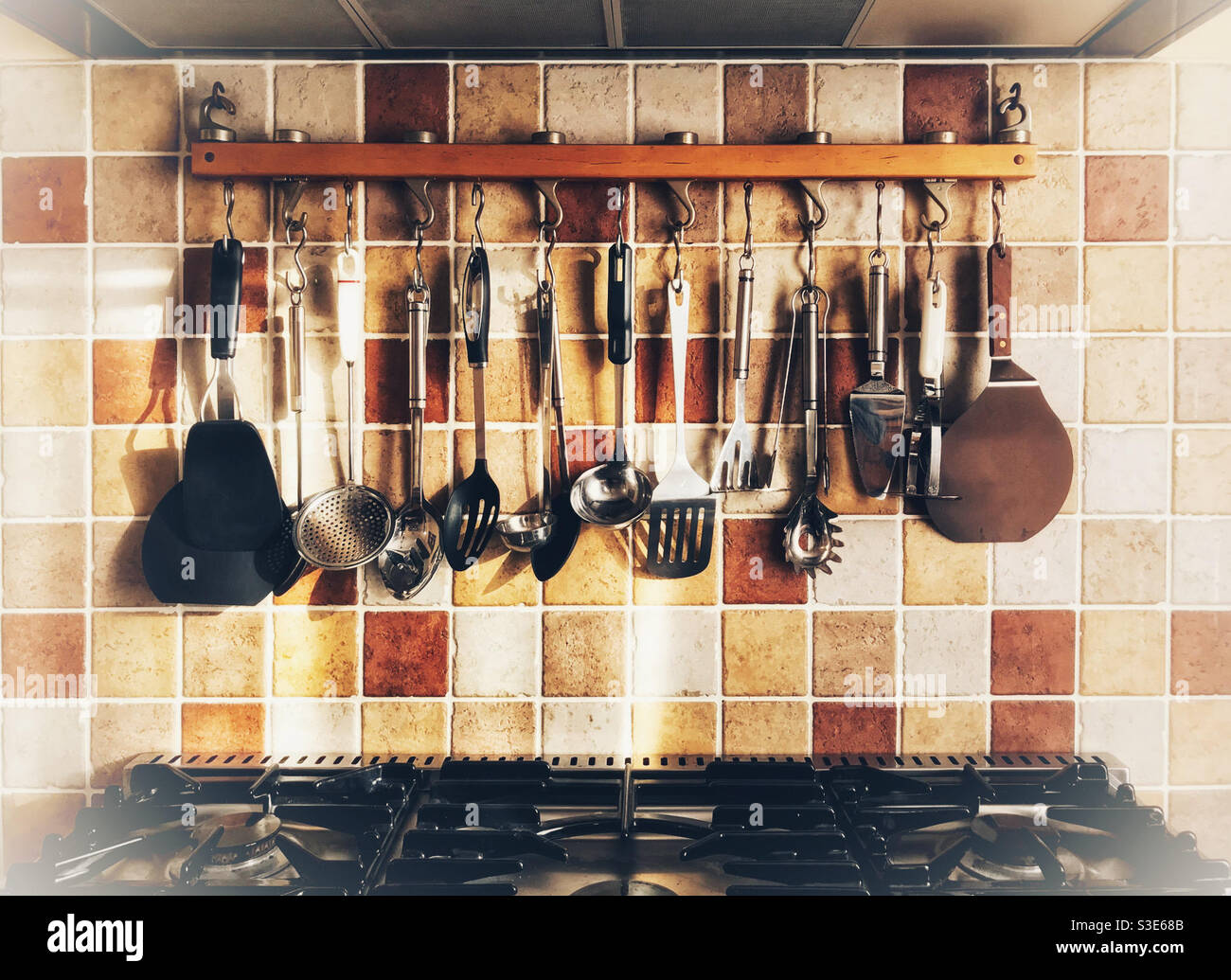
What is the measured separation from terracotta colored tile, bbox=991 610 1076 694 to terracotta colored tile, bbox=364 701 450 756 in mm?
678

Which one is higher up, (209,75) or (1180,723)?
(209,75)

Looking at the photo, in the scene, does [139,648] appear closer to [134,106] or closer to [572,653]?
[572,653]

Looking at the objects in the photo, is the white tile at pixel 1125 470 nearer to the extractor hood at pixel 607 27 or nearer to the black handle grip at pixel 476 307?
the extractor hood at pixel 607 27

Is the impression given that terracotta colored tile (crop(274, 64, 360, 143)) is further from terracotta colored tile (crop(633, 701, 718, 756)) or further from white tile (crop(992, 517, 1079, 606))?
white tile (crop(992, 517, 1079, 606))

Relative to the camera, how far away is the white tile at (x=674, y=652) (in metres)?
1.02

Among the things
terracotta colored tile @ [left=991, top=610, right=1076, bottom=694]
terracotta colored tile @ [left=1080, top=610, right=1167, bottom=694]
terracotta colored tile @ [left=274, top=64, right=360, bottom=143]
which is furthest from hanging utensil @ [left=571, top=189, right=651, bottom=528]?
terracotta colored tile @ [left=1080, top=610, right=1167, bottom=694]

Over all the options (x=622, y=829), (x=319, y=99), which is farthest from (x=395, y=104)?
(x=622, y=829)

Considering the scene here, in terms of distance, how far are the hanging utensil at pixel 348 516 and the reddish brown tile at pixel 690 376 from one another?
0.34 m

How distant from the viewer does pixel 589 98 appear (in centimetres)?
100

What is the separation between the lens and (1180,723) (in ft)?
3.35

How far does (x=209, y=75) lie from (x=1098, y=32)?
40.7 inches
